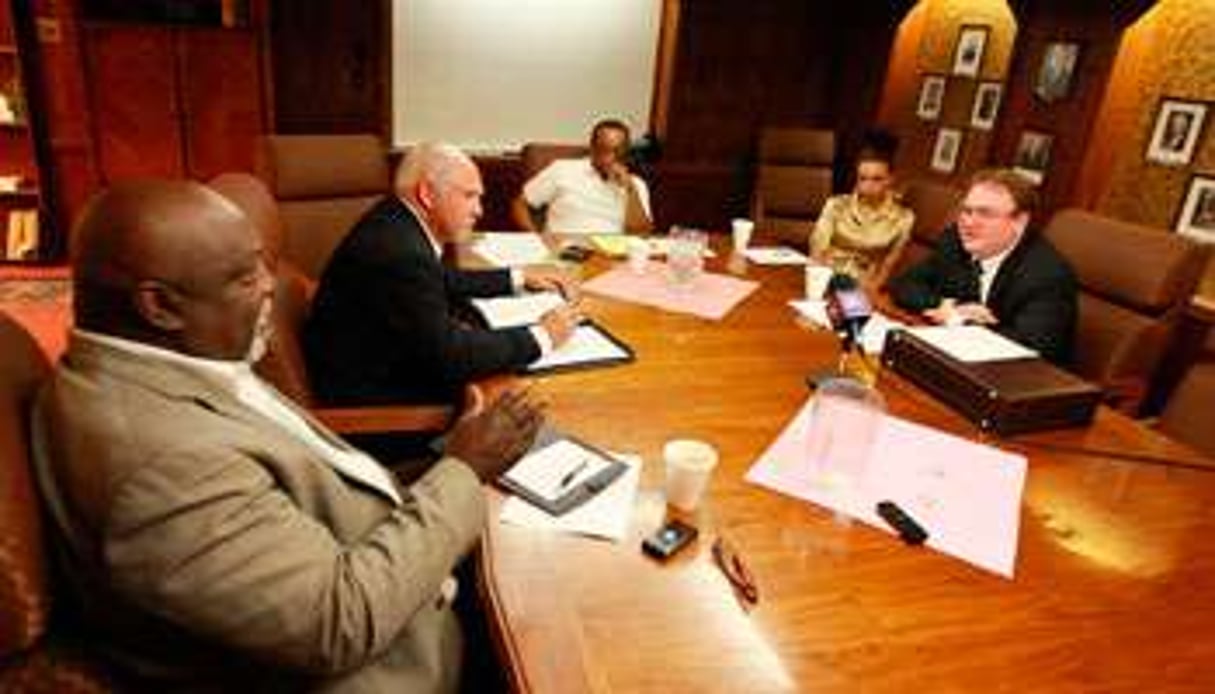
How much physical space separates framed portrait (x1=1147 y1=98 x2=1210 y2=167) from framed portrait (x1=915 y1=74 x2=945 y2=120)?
1.20 metres

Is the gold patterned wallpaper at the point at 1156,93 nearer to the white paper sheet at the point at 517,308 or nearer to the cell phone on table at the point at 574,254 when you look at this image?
the cell phone on table at the point at 574,254

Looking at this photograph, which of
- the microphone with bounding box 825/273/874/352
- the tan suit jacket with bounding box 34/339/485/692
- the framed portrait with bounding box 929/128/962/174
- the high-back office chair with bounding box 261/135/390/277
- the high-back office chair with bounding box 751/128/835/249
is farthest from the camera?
the high-back office chair with bounding box 751/128/835/249

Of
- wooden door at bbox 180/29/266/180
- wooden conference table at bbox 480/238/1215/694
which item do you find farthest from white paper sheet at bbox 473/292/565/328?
wooden door at bbox 180/29/266/180

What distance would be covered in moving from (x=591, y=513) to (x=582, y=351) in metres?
0.64

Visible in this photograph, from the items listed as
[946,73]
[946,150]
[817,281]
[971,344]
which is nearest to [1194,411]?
[971,344]

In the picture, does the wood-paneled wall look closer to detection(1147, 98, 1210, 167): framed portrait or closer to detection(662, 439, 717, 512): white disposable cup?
detection(1147, 98, 1210, 167): framed portrait

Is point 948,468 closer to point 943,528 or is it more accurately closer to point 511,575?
point 943,528

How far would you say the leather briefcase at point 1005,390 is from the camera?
1.62 m

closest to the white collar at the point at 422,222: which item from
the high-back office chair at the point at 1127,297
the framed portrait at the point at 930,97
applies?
the high-back office chair at the point at 1127,297

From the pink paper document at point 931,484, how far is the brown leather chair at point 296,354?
0.79 meters

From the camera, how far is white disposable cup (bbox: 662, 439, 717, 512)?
49.5 inches

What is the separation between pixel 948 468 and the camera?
1.47 meters

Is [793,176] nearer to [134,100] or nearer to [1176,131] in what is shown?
[1176,131]

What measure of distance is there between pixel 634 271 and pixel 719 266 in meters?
0.34
